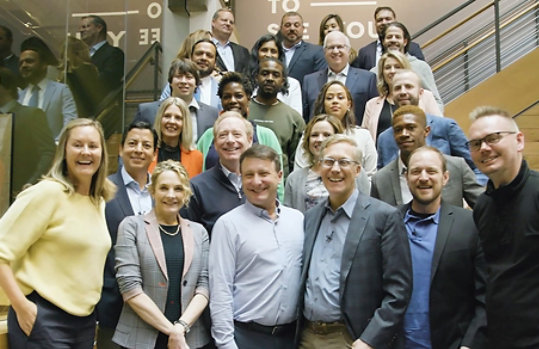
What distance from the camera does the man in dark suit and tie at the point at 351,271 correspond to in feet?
9.04

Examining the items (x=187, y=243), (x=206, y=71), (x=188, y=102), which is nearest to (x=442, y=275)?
(x=187, y=243)

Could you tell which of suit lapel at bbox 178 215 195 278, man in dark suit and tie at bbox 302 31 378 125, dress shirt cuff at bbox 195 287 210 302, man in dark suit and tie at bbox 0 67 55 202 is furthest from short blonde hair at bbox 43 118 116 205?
man in dark suit and tie at bbox 302 31 378 125

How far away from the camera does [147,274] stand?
298cm

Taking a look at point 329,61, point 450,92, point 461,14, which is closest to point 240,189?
point 329,61

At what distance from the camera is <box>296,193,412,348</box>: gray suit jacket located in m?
2.72

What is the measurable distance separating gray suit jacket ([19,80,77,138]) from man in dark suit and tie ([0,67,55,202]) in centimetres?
5

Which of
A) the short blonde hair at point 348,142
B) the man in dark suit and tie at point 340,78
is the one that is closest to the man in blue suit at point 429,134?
the man in dark suit and tie at point 340,78

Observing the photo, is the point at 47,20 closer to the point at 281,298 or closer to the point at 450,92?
the point at 281,298

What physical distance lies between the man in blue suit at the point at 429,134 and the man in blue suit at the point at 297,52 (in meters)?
1.82

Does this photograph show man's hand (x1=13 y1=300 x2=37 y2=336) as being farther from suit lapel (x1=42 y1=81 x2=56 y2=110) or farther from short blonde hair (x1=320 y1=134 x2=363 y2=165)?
suit lapel (x1=42 y1=81 x2=56 y2=110)

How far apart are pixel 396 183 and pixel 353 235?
0.88 m

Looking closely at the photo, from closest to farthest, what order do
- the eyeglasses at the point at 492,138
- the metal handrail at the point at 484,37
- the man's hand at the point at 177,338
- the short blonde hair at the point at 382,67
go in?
the eyeglasses at the point at 492,138 < the man's hand at the point at 177,338 < the short blonde hair at the point at 382,67 < the metal handrail at the point at 484,37

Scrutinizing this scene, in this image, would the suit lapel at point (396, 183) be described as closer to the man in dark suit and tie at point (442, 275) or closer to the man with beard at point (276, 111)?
the man in dark suit and tie at point (442, 275)

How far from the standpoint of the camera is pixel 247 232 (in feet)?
9.99
